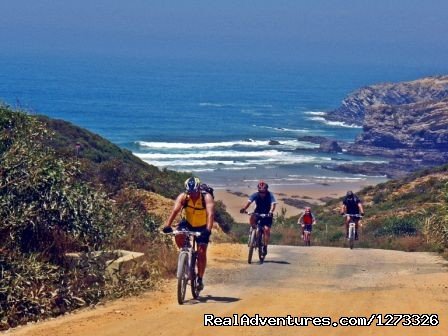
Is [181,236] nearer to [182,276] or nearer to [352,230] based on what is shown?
[182,276]

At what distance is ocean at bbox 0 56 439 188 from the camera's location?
67.9 metres

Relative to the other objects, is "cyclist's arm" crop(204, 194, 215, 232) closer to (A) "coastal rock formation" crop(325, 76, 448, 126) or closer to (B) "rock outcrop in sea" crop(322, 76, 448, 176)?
(B) "rock outcrop in sea" crop(322, 76, 448, 176)

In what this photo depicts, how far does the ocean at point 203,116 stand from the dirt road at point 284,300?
4.48m

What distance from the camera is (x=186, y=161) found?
→ 68.1 metres

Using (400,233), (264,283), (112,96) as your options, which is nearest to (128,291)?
(264,283)

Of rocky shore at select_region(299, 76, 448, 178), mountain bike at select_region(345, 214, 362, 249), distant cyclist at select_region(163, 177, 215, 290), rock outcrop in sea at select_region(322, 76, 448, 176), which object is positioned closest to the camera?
distant cyclist at select_region(163, 177, 215, 290)

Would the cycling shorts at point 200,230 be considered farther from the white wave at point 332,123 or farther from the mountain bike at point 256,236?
the white wave at point 332,123

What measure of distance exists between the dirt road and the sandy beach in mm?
30014

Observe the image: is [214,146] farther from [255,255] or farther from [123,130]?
[255,255]

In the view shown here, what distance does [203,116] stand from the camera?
107875mm

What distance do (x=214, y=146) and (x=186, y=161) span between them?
1138 cm

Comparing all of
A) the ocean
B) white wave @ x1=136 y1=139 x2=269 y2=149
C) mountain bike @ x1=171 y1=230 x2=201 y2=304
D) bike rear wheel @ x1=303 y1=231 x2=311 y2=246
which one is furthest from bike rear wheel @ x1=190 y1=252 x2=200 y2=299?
white wave @ x1=136 y1=139 x2=269 y2=149

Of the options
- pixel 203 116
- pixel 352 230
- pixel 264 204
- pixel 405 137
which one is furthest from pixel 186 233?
pixel 203 116

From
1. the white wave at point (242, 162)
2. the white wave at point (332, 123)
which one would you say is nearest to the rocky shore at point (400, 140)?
the white wave at point (242, 162)
